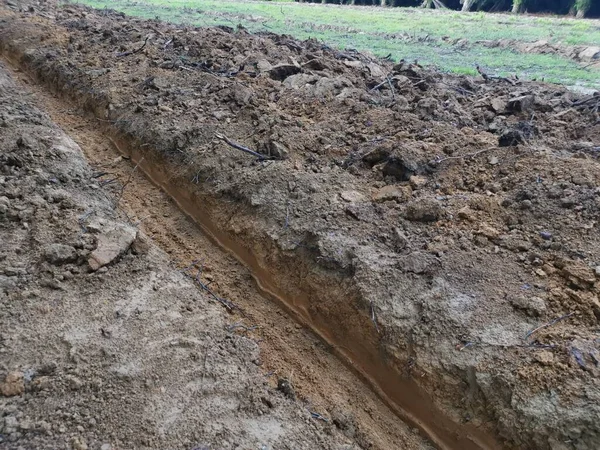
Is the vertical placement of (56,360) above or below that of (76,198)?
below

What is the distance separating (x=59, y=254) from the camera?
11.2 ft

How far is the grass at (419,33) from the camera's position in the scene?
9.94 meters

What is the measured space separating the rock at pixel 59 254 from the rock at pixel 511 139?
385 cm

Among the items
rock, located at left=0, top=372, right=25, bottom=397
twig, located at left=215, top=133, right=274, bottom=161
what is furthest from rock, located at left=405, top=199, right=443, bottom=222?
rock, located at left=0, top=372, right=25, bottom=397

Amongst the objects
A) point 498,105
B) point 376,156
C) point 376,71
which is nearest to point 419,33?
point 376,71

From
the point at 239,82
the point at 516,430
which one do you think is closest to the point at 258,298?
the point at 516,430

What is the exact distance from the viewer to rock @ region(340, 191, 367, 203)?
13.4ft

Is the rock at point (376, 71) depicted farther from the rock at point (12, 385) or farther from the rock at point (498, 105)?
the rock at point (12, 385)

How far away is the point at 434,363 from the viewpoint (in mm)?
2947

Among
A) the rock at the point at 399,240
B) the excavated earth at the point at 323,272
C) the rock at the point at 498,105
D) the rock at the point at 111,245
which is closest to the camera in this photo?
the excavated earth at the point at 323,272

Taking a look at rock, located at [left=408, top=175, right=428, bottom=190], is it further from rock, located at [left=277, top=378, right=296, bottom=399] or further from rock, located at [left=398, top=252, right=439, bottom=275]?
rock, located at [left=277, top=378, right=296, bottom=399]

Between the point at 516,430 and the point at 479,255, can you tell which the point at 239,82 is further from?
the point at 516,430

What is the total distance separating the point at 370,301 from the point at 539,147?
2507mm

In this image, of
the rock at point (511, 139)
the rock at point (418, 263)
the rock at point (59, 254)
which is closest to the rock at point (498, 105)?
the rock at point (511, 139)
